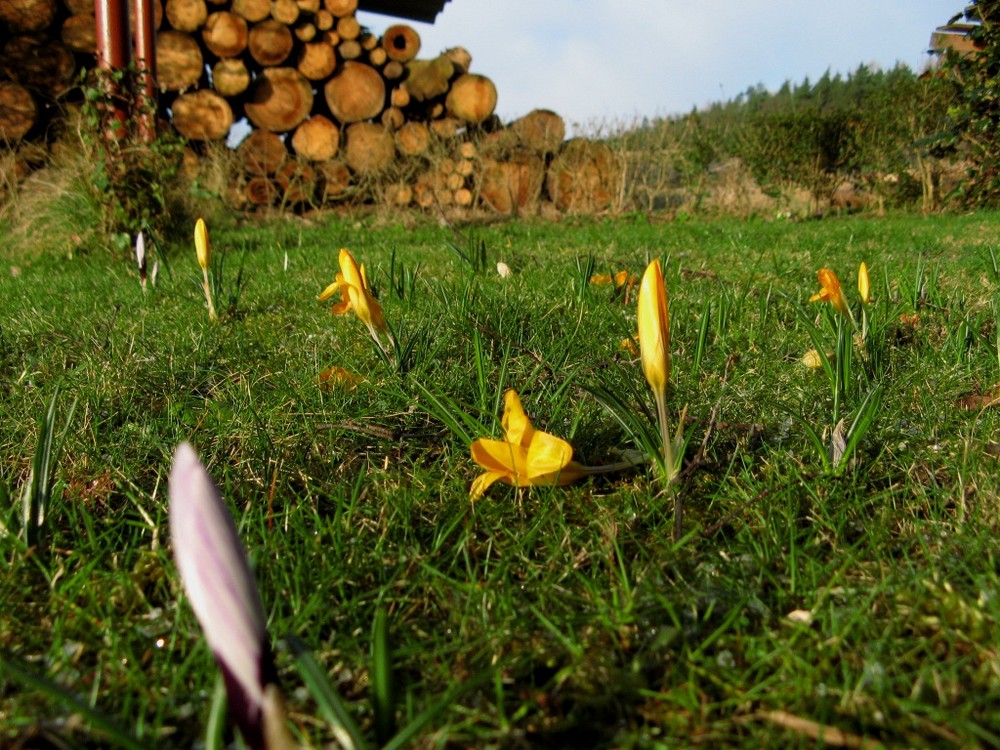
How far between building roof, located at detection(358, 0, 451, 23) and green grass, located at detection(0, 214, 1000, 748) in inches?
312

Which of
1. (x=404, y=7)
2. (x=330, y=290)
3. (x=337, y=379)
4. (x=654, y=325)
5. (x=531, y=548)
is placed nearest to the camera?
(x=654, y=325)

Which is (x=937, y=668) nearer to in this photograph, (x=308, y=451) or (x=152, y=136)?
(x=308, y=451)

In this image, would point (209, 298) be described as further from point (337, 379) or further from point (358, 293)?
point (358, 293)

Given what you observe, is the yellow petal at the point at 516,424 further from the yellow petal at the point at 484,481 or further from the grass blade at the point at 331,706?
the grass blade at the point at 331,706

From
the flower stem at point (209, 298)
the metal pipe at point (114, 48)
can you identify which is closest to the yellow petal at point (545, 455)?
the flower stem at point (209, 298)

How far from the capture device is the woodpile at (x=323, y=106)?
6.58m

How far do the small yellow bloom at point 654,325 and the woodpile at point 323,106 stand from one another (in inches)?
219

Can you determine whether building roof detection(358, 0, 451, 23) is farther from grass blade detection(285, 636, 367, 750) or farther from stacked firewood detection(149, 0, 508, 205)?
grass blade detection(285, 636, 367, 750)

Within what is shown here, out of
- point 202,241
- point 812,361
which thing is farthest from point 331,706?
point 202,241

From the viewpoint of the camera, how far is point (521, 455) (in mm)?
1005

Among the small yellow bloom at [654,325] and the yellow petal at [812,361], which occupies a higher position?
the small yellow bloom at [654,325]

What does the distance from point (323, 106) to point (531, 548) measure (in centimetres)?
794

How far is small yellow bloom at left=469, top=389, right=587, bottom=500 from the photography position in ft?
3.23

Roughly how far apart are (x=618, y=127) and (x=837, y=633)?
368 inches
